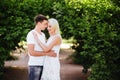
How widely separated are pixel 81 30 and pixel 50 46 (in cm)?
262

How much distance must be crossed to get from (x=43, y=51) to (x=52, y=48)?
0.18 metres

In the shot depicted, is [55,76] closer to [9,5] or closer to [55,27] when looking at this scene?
[55,27]

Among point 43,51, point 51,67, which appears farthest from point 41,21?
point 51,67

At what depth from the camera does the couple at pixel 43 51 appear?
6980 millimetres

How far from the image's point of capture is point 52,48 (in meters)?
7.07

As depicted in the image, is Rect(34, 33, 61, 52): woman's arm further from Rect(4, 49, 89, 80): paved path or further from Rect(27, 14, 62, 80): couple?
Rect(4, 49, 89, 80): paved path

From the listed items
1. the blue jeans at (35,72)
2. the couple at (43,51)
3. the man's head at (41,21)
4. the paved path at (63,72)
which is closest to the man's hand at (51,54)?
the couple at (43,51)

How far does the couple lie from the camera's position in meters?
6.98

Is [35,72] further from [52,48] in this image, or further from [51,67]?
[52,48]

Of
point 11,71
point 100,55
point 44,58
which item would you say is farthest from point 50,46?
point 11,71

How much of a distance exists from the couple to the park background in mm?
2190

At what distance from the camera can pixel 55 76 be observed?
23.6ft

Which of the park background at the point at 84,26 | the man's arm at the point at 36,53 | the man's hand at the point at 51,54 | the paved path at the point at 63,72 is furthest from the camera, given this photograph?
the paved path at the point at 63,72

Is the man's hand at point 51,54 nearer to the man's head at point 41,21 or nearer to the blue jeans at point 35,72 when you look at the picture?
the blue jeans at point 35,72
